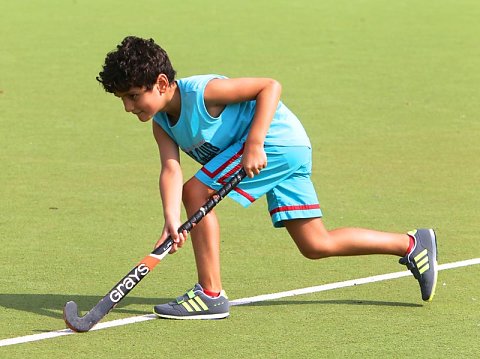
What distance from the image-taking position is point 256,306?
20.2 ft

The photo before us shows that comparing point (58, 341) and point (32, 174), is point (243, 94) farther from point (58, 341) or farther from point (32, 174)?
point (32, 174)

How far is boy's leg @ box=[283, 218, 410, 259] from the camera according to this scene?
607cm

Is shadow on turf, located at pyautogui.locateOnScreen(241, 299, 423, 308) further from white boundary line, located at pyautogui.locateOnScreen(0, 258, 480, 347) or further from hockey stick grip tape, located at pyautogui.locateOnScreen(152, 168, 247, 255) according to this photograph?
hockey stick grip tape, located at pyautogui.locateOnScreen(152, 168, 247, 255)

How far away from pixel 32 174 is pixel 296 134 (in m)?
3.70

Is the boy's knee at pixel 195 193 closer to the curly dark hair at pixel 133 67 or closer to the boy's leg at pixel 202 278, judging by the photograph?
the boy's leg at pixel 202 278

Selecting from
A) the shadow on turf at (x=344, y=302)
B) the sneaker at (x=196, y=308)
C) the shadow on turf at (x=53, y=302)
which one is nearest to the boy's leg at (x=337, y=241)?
the shadow on turf at (x=344, y=302)

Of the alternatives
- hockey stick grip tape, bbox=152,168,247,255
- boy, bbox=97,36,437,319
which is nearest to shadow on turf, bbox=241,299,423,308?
boy, bbox=97,36,437,319

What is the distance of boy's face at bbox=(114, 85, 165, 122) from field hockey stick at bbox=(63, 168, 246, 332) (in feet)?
1.66

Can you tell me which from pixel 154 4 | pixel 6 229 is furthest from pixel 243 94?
pixel 154 4

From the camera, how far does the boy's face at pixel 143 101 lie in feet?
18.6

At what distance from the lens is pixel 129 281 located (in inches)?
227

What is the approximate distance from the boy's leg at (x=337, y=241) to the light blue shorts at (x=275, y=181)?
0.26 feet

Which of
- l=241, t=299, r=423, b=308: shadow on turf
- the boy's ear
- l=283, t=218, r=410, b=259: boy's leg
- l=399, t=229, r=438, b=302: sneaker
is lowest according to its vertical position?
l=241, t=299, r=423, b=308: shadow on turf

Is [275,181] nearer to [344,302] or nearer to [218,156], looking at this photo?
[218,156]
